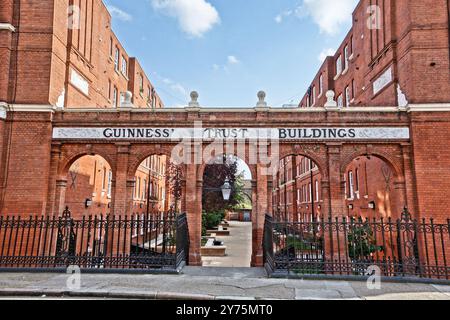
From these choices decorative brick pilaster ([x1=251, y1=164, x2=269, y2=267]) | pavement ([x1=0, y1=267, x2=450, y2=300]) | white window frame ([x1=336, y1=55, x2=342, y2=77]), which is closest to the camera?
pavement ([x1=0, y1=267, x2=450, y2=300])

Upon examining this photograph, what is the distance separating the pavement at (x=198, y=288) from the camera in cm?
702

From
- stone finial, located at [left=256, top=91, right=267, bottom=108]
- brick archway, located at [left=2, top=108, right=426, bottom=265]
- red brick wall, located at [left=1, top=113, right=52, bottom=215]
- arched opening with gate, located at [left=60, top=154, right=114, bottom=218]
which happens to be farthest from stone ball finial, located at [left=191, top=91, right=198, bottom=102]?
red brick wall, located at [left=1, top=113, right=52, bottom=215]

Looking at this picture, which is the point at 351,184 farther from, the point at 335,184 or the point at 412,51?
the point at 412,51

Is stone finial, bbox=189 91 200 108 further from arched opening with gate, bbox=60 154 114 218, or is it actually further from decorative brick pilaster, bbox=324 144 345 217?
decorative brick pilaster, bbox=324 144 345 217

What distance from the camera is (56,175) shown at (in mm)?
13289

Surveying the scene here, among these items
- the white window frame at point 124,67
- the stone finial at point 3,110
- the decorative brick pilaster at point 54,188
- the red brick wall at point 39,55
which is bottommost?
the decorative brick pilaster at point 54,188

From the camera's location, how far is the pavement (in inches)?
276

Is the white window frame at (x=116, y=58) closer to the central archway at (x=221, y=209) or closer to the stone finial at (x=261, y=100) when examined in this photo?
the central archway at (x=221, y=209)

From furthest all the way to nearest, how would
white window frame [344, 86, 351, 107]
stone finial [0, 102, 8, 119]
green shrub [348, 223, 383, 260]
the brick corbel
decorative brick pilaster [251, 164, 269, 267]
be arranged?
white window frame [344, 86, 351, 107] → the brick corbel → stone finial [0, 102, 8, 119] → decorative brick pilaster [251, 164, 269, 267] → green shrub [348, 223, 383, 260]

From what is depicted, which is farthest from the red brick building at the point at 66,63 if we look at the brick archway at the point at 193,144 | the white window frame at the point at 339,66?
the white window frame at the point at 339,66

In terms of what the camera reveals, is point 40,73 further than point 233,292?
Yes

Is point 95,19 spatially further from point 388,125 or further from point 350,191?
point 350,191
